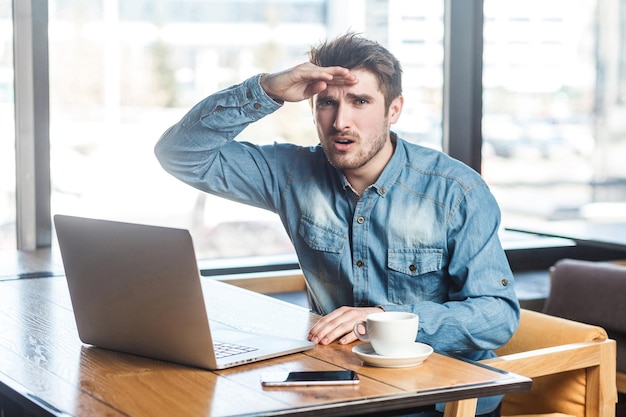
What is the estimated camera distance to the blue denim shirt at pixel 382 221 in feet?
6.79

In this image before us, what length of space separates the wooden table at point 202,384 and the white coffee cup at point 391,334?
0.04m

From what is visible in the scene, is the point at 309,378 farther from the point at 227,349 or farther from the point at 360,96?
the point at 360,96

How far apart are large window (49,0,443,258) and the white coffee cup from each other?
6.63 ft

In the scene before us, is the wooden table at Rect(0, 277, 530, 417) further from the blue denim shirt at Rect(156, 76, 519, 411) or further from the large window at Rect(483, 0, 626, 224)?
the large window at Rect(483, 0, 626, 224)

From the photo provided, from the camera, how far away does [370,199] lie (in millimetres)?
2244

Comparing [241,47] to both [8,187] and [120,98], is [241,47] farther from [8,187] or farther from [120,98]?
[8,187]

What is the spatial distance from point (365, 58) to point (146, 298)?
892mm

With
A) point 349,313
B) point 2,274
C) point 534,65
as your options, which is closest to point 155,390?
point 349,313

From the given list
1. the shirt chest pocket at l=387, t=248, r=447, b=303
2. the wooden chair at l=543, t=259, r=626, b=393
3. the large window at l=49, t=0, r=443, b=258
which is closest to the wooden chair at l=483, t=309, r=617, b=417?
the shirt chest pocket at l=387, t=248, r=447, b=303

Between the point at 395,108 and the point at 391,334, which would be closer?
the point at 391,334

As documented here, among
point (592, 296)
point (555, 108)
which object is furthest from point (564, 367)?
point (555, 108)

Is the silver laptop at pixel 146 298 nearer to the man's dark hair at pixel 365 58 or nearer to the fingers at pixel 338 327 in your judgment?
the fingers at pixel 338 327

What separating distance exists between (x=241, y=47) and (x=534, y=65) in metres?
1.36

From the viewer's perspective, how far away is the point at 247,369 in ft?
5.29
